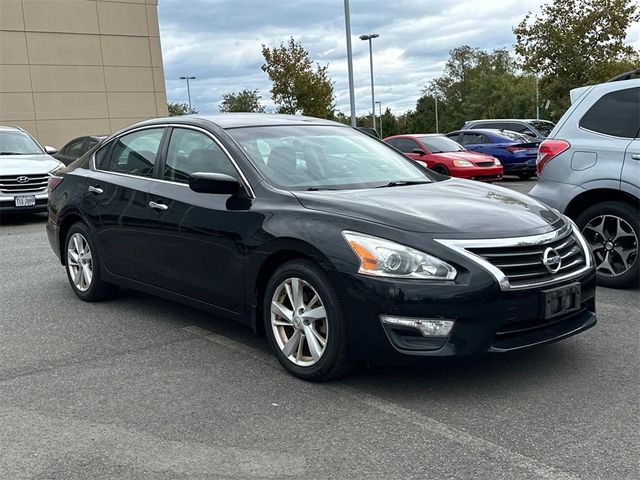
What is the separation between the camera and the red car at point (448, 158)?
17125 mm

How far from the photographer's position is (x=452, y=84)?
89625 millimetres

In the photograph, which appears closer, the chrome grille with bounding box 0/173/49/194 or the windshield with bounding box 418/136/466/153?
the chrome grille with bounding box 0/173/49/194

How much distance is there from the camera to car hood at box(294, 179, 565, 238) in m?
3.89

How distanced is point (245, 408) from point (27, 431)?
3.52 feet

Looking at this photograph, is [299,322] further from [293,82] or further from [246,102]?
[246,102]

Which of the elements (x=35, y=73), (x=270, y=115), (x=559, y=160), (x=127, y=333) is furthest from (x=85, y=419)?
(x=35, y=73)

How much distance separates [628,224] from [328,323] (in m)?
3.34

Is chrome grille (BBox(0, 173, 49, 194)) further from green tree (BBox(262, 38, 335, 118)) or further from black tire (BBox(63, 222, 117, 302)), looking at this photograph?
green tree (BBox(262, 38, 335, 118))

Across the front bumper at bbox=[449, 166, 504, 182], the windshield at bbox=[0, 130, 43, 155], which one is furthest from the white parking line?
the front bumper at bbox=[449, 166, 504, 182]

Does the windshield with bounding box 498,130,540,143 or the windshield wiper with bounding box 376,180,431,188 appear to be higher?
the windshield wiper with bounding box 376,180,431,188

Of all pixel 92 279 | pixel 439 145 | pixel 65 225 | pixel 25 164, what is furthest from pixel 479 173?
pixel 92 279

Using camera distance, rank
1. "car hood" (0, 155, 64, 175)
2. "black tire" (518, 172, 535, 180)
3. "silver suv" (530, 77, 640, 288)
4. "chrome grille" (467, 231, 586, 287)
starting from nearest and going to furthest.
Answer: "chrome grille" (467, 231, 586, 287) < "silver suv" (530, 77, 640, 288) < "car hood" (0, 155, 64, 175) < "black tire" (518, 172, 535, 180)

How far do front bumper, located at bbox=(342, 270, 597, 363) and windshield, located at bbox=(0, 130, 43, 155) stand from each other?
11206 mm

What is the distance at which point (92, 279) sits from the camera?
19.8 feet
